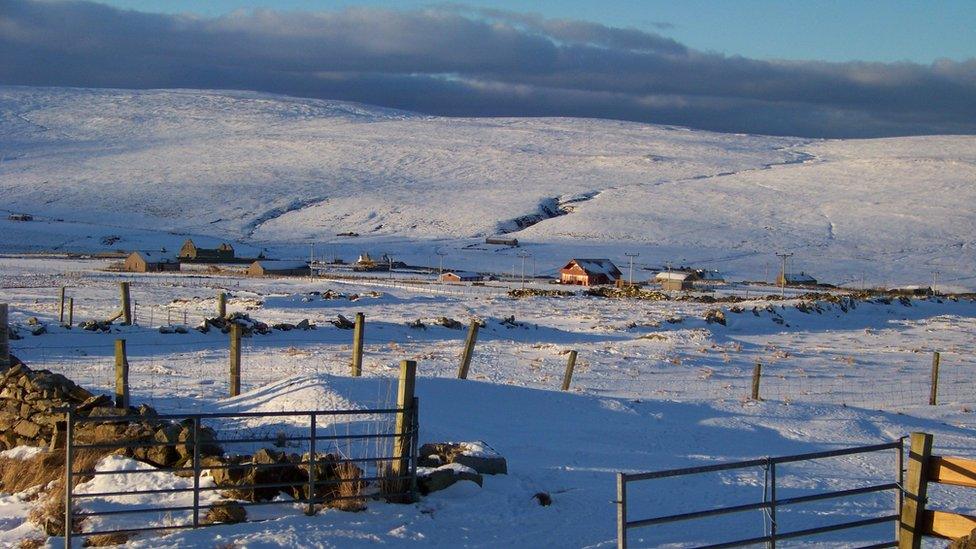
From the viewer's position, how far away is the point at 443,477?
10.8 meters

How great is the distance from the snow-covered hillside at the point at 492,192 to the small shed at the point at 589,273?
13.8 metres

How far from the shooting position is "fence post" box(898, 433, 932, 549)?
799 cm

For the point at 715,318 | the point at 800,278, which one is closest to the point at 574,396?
the point at 715,318

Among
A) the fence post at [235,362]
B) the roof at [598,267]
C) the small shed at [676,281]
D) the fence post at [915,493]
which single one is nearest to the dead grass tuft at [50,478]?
the fence post at [235,362]

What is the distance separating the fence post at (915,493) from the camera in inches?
315

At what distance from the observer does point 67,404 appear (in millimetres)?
11703

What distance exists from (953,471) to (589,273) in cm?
7116

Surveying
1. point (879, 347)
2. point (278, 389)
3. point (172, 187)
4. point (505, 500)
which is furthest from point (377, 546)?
point (172, 187)

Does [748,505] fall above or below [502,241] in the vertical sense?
above

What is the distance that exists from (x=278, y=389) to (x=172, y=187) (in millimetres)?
136142

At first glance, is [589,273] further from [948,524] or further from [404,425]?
[948,524]

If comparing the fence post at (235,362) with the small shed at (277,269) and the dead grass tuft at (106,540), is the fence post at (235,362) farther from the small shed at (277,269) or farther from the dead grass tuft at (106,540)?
the small shed at (277,269)

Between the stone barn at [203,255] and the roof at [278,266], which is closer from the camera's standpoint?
the roof at [278,266]

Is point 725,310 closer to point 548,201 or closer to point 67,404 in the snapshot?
point 67,404
